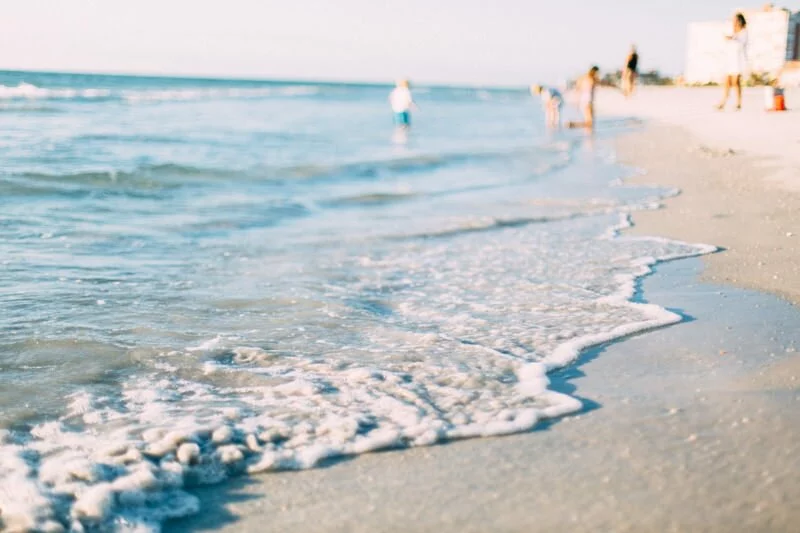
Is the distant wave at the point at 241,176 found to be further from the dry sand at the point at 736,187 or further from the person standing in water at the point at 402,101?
the person standing in water at the point at 402,101

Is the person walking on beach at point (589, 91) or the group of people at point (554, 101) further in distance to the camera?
the group of people at point (554, 101)

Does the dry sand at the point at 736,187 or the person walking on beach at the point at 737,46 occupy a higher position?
the person walking on beach at the point at 737,46

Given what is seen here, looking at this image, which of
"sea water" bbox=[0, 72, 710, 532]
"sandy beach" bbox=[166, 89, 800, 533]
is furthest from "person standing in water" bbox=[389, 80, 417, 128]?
"sandy beach" bbox=[166, 89, 800, 533]

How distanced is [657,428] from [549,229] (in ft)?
16.3

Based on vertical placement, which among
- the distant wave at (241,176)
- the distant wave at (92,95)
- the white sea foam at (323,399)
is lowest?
the white sea foam at (323,399)

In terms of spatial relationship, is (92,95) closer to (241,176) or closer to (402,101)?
(402,101)

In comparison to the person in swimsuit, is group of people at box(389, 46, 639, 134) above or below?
below

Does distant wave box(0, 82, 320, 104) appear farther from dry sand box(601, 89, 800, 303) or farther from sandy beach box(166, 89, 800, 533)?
sandy beach box(166, 89, 800, 533)

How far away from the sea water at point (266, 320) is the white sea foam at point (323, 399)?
1cm

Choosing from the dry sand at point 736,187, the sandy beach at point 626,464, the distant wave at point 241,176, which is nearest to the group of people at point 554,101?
the dry sand at point 736,187

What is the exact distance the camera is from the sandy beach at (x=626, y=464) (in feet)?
7.84

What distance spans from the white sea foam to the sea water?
0.01m

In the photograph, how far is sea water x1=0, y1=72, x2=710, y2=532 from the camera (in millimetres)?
Result: 2869

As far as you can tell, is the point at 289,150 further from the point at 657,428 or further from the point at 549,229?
the point at 657,428
